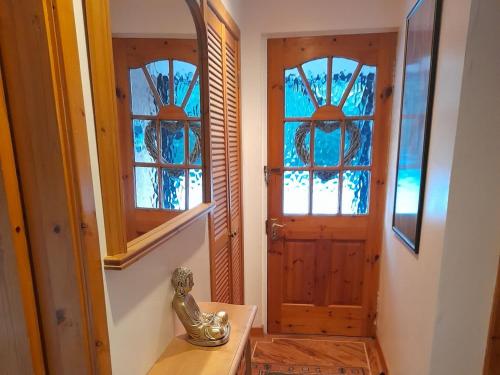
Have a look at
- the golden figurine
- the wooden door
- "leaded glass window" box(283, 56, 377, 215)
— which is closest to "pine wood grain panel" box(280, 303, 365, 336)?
the wooden door

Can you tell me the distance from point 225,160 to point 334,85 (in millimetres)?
957

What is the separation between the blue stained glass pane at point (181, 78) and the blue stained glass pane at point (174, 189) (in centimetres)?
26

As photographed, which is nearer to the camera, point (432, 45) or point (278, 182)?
point (432, 45)

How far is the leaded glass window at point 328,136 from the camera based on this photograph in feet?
6.72

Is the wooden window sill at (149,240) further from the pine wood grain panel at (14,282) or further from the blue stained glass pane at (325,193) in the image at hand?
the blue stained glass pane at (325,193)

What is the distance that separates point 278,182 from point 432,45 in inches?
48.1

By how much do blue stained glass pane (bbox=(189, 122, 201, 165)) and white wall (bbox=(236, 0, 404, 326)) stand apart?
847 millimetres

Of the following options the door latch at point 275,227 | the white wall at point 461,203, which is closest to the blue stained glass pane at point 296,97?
the door latch at point 275,227

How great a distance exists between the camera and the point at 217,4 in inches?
58.8

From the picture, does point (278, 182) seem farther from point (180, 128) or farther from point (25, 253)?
point (25, 253)

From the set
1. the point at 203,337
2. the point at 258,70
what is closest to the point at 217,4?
the point at 258,70

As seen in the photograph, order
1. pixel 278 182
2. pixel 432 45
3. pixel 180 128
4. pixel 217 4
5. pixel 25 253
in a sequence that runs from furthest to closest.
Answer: pixel 278 182 → pixel 217 4 → pixel 432 45 → pixel 180 128 → pixel 25 253

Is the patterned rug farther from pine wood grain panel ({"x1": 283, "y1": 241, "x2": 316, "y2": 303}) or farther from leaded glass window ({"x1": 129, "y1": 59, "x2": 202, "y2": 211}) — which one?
leaded glass window ({"x1": 129, "y1": 59, "x2": 202, "y2": 211})

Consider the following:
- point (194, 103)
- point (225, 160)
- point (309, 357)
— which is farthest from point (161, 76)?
Result: point (309, 357)
